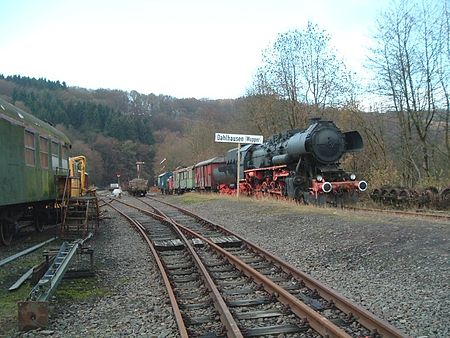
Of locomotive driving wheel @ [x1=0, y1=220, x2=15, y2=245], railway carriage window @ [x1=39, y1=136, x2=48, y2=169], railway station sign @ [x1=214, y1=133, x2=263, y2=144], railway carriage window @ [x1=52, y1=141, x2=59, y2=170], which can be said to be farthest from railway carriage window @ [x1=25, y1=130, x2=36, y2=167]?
railway station sign @ [x1=214, y1=133, x2=263, y2=144]

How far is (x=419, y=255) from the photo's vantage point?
7516 mm

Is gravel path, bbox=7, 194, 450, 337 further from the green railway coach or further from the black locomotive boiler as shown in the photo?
the black locomotive boiler

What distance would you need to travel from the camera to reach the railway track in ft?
15.5

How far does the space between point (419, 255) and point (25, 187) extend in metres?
8.59

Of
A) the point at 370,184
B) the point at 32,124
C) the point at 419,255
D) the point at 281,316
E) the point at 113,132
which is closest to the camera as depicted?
the point at 281,316

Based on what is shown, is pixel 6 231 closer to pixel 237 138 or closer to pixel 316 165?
pixel 316 165

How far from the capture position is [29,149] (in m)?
11.2

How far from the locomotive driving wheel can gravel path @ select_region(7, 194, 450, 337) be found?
6.73ft

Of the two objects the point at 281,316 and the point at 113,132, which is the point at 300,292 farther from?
the point at 113,132

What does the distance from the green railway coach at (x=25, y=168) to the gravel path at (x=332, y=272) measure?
207 centimetres

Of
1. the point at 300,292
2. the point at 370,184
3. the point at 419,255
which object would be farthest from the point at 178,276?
the point at 370,184

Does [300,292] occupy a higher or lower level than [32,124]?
lower

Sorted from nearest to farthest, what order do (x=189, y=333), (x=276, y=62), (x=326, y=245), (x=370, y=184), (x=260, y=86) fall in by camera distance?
(x=189, y=333)
(x=326, y=245)
(x=370, y=184)
(x=276, y=62)
(x=260, y=86)

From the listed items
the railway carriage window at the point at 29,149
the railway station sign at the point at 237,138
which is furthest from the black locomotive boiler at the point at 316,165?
the railway carriage window at the point at 29,149
